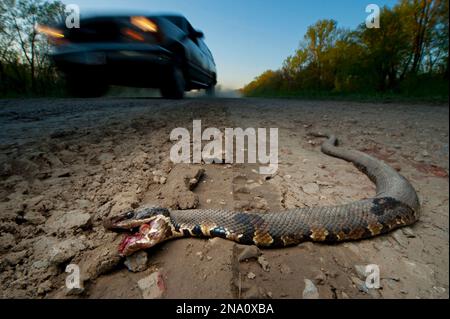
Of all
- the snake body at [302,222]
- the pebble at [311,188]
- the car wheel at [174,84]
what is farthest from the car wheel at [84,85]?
the pebble at [311,188]

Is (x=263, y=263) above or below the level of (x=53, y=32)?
below

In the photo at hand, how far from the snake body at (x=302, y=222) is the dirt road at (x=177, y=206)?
0.08m

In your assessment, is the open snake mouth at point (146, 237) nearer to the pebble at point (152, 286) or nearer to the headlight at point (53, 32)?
the pebble at point (152, 286)

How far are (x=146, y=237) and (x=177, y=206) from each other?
→ 0.44 meters

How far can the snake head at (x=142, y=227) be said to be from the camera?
131 centimetres

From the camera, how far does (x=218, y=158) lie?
2572 mm

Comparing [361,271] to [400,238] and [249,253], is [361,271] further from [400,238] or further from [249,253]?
[249,253]

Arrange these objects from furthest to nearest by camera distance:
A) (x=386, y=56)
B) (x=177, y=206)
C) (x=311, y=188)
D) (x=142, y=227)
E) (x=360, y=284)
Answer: (x=386, y=56) < (x=311, y=188) < (x=177, y=206) < (x=142, y=227) < (x=360, y=284)

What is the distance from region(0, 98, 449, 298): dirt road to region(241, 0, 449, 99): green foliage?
408cm

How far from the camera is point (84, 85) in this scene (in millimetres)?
6293

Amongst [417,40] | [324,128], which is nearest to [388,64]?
[417,40]

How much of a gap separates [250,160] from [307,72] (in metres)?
19.3

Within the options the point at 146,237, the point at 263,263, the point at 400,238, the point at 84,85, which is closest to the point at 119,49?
the point at 84,85

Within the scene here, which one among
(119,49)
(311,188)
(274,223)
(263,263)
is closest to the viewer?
(263,263)
